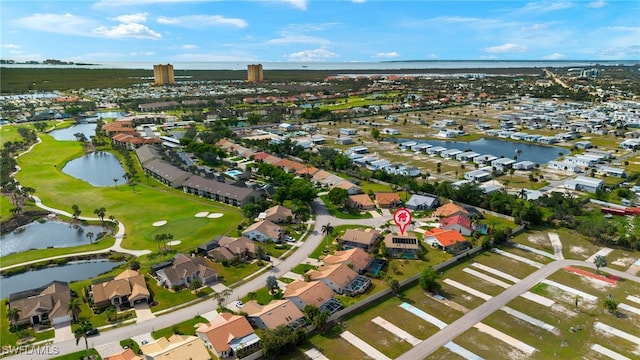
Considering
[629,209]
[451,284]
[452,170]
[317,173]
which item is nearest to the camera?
[451,284]

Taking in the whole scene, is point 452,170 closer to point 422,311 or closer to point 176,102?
point 422,311

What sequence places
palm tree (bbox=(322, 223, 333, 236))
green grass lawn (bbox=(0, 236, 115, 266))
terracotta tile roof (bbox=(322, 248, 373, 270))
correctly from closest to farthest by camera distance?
1. terracotta tile roof (bbox=(322, 248, 373, 270))
2. green grass lawn (bbox=(0, 236, 115, 266))
3. palm tree (bbox=(322, 223, 333, 236))

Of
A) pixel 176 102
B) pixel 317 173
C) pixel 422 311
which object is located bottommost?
pixel 422 311

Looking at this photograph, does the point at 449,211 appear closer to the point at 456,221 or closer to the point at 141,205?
the point at 456,221

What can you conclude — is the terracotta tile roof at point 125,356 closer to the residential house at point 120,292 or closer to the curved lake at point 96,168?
the residential house at point 120,292

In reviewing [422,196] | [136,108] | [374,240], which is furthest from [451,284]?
[136,108]

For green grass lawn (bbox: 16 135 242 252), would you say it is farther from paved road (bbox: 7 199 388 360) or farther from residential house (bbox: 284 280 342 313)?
residential house (bbox: 284 280 342 313)

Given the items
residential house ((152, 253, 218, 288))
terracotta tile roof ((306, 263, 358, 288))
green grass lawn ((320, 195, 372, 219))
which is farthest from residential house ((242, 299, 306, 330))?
green grass lawn ((320, 195, 372, 219))
